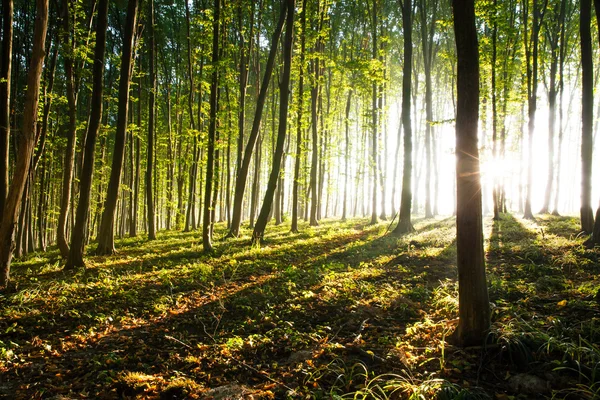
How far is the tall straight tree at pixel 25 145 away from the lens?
641cm

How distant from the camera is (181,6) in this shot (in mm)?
19344

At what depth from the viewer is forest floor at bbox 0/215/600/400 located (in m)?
3.65

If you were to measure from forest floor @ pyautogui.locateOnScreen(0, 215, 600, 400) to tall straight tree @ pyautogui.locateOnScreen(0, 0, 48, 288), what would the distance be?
3.34 ft

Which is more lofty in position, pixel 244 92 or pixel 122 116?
pixel 244 92

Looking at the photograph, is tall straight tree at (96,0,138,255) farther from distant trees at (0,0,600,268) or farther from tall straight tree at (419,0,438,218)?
tall straight tree at (419,0,438,218)

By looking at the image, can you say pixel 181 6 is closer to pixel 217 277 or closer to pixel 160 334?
pixel 217 277

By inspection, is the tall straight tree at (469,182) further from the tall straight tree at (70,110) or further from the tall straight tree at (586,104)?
the tall straight tree at (70,110)

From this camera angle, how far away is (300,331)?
17.5ft

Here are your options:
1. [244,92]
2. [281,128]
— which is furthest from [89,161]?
[244,92]

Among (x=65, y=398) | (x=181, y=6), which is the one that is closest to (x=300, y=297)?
(x=65, y=398)

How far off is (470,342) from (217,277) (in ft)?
19.6

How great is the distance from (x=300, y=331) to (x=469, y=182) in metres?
3.36

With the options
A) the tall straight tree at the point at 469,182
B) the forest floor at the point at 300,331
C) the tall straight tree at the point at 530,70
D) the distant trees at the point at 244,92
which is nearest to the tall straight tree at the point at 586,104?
the distant trees at the point at 244,92

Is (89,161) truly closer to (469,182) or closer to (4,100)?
(4,100)
